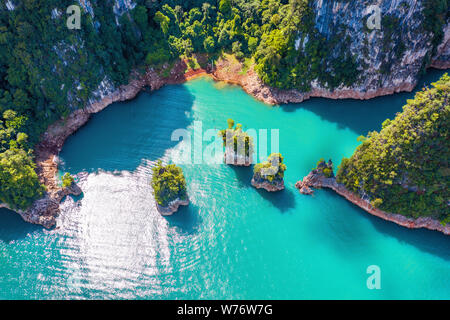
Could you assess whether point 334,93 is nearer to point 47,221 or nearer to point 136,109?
point 136,109

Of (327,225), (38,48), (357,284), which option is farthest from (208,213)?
(38,48)

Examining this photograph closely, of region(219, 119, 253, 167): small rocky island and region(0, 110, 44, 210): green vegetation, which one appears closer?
region(0, 110, 44, 210): green vegetation

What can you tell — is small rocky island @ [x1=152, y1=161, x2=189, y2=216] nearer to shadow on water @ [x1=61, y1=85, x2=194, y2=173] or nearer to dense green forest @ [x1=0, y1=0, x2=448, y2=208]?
shadow on water @ [x1=61, y1=85, x2=194, y2=173]

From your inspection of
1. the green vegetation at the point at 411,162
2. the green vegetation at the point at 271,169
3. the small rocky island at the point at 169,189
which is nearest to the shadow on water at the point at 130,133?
the small rocky island at the point at 169,189

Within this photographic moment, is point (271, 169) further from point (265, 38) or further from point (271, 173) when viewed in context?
point (265, 38)

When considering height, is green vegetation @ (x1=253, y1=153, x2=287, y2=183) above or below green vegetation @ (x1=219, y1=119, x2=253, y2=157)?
below

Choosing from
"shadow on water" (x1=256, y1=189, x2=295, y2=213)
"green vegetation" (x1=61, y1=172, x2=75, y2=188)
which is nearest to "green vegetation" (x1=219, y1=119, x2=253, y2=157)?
"shadow on water" (x1=256, y1=189, x2=295, y2=213)

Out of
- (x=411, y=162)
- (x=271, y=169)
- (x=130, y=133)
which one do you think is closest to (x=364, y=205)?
(x=411, y=162)
